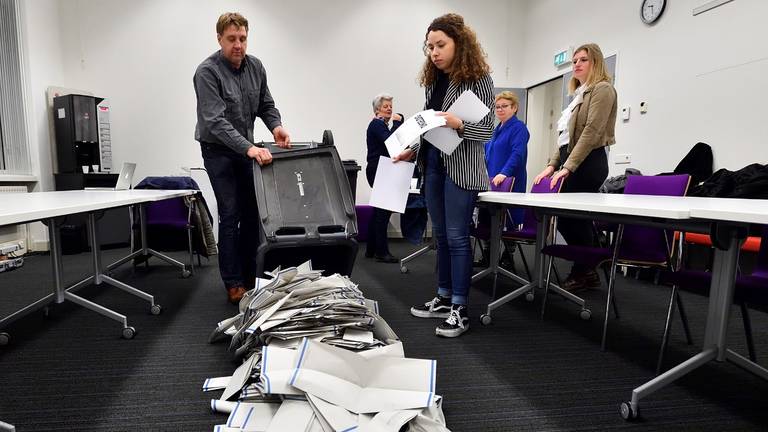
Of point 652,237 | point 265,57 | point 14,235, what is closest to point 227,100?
point 652,237

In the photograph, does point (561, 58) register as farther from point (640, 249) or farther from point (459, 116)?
point (459, 116)

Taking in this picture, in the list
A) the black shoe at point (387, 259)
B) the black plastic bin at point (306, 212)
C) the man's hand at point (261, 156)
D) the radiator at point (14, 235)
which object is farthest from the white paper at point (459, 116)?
the radiator at point (14, 235)

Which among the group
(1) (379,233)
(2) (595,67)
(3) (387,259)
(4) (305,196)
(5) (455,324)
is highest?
(2) (595,67)

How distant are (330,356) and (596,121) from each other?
6.27 ft

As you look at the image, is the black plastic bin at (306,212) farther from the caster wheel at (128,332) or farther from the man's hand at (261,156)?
the caster wheel at (128,332)

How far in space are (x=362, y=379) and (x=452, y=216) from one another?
0.88 m

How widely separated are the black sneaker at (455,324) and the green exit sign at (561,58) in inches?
150

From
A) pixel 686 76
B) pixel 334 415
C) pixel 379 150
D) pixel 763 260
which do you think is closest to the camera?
pixel 334 415

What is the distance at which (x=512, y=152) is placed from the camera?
2.90m

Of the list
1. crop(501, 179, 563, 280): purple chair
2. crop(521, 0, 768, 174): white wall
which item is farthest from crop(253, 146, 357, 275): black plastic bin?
crop(521, 0, 768, 174): white wall

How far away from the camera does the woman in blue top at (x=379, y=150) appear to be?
328 cm

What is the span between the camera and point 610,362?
63.8 inches

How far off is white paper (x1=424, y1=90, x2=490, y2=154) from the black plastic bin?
0.42 m

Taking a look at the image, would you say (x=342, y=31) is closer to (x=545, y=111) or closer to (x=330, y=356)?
(x=545, y=111)
